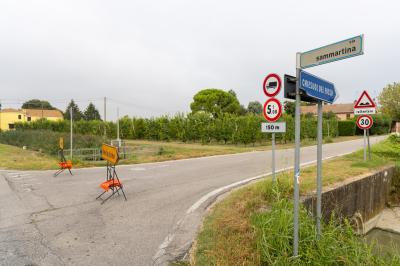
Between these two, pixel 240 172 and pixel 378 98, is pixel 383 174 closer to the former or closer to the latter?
pixel 240 172

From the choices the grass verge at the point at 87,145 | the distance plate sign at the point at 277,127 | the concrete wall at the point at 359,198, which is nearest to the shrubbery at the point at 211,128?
the grass verge at the point at 87,145

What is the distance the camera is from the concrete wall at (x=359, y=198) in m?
5.37

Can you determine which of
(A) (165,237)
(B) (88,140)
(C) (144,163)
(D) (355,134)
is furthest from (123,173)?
(D) (355,134)

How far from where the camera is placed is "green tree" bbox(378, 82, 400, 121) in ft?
142

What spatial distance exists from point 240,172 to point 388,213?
194 inches

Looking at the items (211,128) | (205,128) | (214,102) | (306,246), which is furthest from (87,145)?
(214,102)

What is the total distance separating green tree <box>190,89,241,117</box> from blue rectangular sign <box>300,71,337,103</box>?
52135mm

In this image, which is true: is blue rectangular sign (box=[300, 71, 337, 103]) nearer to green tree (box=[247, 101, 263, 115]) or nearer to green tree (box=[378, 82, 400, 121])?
green tree (box=[378, 82, 400, 121])

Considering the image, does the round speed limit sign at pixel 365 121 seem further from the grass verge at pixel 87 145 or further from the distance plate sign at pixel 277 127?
the grass verge at pixel 87 145

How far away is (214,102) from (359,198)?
50.4m

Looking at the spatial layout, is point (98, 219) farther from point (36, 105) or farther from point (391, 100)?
point (36, 105)

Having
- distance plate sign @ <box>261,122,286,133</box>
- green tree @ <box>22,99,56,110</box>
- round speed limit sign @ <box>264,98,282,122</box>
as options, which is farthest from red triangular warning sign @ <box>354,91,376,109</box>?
green tree @ <box>22,99,56,110</box>

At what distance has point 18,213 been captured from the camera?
208 inches

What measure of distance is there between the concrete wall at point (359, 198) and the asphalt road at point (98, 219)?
246 centimetres
